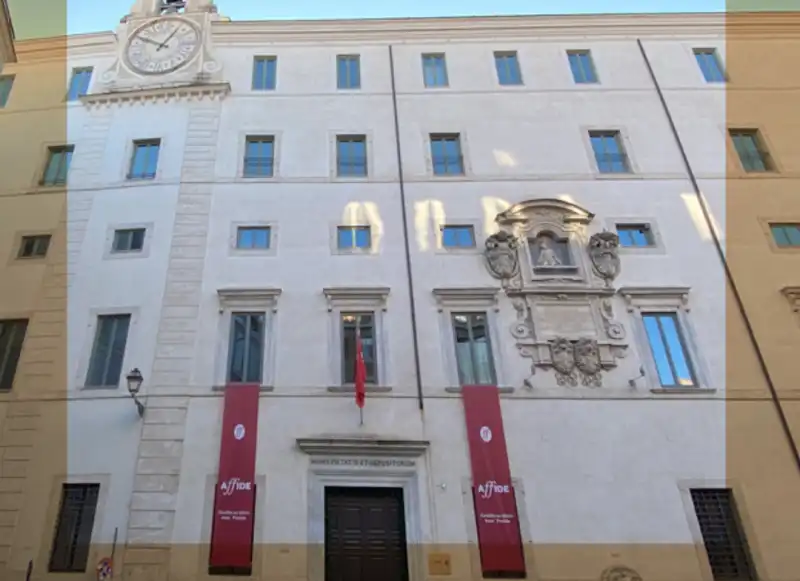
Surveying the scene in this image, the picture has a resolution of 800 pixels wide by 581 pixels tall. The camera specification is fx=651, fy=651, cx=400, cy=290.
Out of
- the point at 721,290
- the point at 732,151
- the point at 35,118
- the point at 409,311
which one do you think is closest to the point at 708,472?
the point at 721,290

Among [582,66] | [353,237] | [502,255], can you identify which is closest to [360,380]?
[353,237]

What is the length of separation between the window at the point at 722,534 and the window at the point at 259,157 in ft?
47.0

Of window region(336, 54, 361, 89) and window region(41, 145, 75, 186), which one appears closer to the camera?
window region(41, 145, 75, 186)

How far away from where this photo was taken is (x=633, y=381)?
52.2 feet

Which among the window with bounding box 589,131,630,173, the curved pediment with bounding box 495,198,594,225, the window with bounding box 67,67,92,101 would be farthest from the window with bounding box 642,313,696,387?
the window with bounding box 67,67,92,101

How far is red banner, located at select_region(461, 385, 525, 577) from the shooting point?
13711 millimetres

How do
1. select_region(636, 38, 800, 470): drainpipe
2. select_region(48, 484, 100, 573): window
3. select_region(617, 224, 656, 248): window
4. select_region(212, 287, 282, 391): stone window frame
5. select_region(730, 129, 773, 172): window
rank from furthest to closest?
select_region(730, 129, 773, 172): window < select_region(617, 224, 656, 248): window < select_region(212, 287, 282, 391): stone window frame < select_region(636, 38, 800, 470): drainpipe < select_region(48, 484, 100, 573): window

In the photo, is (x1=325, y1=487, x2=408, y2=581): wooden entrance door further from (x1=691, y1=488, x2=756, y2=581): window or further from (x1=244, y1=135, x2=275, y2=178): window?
(x1=244, y1=135, x2=275, y2=178): window

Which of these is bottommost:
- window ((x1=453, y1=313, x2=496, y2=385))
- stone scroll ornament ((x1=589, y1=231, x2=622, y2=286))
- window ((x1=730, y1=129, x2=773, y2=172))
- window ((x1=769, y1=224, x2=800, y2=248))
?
window ((x1=453, y1=313, x2=496, y2=385))

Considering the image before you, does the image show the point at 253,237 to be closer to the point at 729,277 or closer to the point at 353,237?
the point at 353,237

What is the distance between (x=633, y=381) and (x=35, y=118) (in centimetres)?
1999

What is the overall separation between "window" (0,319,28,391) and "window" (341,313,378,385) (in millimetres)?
8230

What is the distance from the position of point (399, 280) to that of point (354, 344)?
2153 mm

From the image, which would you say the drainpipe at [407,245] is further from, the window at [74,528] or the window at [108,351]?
the window at [74,528]
